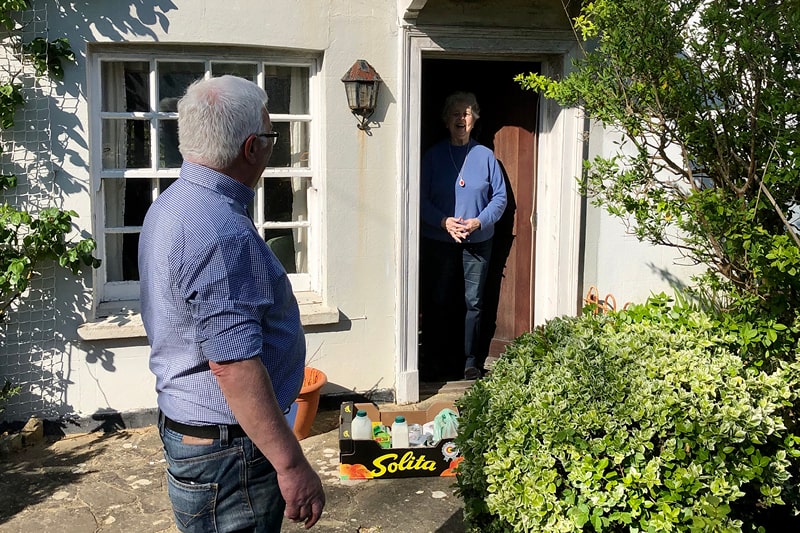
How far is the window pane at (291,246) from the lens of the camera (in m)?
6.28

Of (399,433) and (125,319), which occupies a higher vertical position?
(125,319)

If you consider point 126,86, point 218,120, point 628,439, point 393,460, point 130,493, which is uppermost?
point 126,86

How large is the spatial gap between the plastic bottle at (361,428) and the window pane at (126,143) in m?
2.35

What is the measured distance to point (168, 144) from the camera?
5.95 meters

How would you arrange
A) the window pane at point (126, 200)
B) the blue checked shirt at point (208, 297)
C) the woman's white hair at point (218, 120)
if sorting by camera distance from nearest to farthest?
the blue checked shirt at point (208, 297) < the woman's white hair at point (218, 120) < the window pane at point (126, 200)

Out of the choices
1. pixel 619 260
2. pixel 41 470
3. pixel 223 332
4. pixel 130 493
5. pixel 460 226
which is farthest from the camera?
pixel 460 226

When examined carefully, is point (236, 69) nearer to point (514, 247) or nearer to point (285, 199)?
point (285, 199)

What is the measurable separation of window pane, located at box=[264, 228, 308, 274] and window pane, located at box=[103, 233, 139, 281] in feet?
3.10

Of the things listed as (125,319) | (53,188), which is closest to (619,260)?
(125,319)

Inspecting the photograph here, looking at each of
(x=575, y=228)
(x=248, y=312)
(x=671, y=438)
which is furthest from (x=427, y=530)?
(x=575, y=228)

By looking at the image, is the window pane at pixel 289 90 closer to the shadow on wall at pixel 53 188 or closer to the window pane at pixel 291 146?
the window pane at pixel 291 146

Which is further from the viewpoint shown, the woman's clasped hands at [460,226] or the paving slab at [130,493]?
the woman's clasped hands at [460,226]

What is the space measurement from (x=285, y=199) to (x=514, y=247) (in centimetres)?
209

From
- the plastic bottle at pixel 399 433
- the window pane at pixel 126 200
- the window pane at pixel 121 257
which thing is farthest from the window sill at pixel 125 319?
the plastic bottle at pixel 399 433
